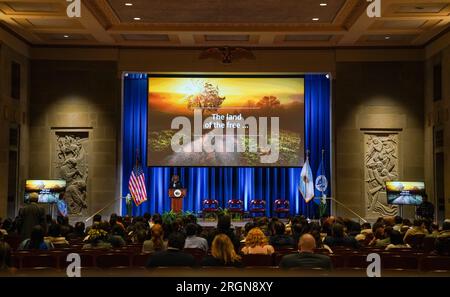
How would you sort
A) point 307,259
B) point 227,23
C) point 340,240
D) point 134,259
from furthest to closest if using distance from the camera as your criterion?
point 227,23, point 340,240, point 134,259, point 307,259

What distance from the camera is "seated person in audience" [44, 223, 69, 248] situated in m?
8.40

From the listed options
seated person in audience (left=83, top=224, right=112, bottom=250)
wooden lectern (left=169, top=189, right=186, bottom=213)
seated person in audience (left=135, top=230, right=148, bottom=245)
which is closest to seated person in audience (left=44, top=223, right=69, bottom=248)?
seated person in audience (left=83, top=224, right=112, bottom=250)

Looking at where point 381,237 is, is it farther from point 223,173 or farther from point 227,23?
point 223,173

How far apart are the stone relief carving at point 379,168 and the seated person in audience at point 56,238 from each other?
516 inches

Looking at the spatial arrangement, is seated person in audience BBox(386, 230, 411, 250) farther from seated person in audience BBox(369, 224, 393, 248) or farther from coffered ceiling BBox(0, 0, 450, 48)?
coffered ceiling BBox(0, 0, 450, 48)

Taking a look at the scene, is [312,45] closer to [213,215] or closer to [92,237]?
[213,215]

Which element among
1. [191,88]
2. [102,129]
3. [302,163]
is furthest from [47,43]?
[302,163]

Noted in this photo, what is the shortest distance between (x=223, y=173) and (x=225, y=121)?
2781 millimetres

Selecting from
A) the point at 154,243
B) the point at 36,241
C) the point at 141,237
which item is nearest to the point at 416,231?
the point at 141,237

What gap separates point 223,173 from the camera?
22.9 metres

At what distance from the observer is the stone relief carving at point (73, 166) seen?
65.8 ft

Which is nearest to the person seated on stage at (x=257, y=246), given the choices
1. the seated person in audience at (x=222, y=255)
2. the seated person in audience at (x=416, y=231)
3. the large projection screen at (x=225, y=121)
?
the seated person in audience at (x=222, y=255)

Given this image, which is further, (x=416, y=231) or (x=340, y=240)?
(x=416, y=231)

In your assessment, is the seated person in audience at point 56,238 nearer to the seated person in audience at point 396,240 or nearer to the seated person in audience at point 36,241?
the seated person in audience at point 36,241
